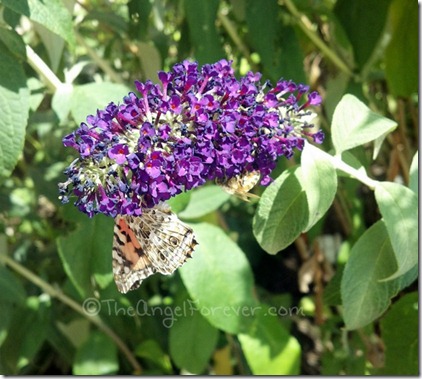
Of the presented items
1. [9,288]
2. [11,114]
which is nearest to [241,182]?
[11,114]

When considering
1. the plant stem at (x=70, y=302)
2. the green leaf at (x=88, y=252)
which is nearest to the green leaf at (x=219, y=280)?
the green leaf at (x=88, y=252)

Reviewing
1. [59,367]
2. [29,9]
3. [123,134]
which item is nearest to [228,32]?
[29,9]

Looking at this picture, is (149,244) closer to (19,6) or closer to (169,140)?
(169,140)

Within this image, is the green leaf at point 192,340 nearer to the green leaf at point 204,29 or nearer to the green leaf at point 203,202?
the green leaf at point 203,202

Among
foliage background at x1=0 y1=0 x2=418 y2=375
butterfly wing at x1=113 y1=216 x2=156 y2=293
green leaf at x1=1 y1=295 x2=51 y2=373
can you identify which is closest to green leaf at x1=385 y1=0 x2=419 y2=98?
foliage background at x1=0 y1=0 x2=418 y2=375

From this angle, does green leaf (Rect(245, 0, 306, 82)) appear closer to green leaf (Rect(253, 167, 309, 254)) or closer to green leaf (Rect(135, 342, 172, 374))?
green leaf (Rect(253, 167, 309, 254))

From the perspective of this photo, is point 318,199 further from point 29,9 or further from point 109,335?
point 109,335
